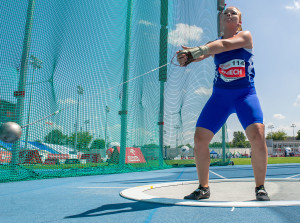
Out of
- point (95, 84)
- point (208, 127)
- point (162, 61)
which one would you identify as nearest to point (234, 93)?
point (208, 127)

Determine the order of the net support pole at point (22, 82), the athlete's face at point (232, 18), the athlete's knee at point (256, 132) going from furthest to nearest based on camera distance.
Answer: the net support pole at point (22, 82), the athlete's face at point (232, 18), the athlete's knee at point (256, 132)

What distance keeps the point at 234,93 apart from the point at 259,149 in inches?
22.4

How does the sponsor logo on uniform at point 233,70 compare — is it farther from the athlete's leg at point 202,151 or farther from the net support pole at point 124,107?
the net support pole at point 124,107

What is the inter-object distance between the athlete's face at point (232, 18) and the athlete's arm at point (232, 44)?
231 mm

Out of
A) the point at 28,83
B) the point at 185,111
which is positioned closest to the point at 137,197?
the point at 28,83

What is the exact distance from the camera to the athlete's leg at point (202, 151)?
2.55 metres

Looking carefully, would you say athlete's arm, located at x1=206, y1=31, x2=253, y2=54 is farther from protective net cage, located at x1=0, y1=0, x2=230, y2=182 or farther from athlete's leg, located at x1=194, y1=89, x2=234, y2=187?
protective net cage, located at x1=0, y1=0, x2=230, y2=182

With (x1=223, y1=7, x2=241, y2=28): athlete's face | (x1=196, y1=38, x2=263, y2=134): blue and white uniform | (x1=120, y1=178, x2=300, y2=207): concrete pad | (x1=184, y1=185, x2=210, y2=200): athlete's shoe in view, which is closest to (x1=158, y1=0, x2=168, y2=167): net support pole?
(x1=120, y1=178, x2=300, y2=207): concrete pad

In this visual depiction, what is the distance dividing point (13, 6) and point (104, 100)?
10.3 ft

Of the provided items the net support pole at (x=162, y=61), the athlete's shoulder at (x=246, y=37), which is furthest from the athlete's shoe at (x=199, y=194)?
the net support pole at (x=162, y=61)

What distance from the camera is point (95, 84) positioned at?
22.8 ft

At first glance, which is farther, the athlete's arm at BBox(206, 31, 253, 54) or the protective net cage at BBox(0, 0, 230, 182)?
the protective net cage at BBox(0, 0, 230, 182)

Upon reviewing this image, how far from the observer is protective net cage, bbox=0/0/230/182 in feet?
18.4

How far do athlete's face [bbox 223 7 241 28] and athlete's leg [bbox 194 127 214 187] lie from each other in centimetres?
113
